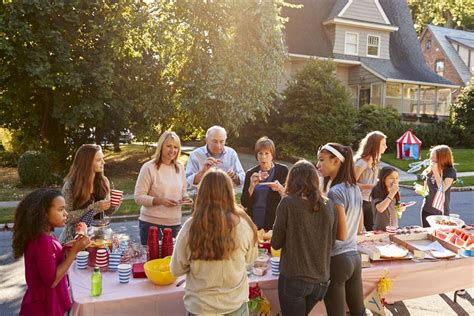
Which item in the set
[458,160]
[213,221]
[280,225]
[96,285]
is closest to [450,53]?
[458,160]

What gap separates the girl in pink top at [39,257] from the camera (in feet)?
9.35

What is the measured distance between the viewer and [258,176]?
4.58 m

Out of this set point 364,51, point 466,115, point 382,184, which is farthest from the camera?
point 364,51

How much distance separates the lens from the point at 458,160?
20062 millimetres

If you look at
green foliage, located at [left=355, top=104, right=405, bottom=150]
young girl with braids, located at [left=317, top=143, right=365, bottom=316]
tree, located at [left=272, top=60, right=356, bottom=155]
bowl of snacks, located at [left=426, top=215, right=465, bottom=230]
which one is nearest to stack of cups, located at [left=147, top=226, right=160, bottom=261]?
young girl with braids, located at [left=317, top=143, right=365, bottom=316]

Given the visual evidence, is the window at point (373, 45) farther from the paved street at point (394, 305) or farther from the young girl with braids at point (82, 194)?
the young girl with braids at point (82, 194)

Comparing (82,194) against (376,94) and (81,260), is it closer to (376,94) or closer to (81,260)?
(81,260)

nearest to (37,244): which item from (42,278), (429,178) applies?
(42,278)

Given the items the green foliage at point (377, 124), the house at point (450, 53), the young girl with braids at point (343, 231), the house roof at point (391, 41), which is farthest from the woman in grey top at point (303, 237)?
the house at point (450, 53)

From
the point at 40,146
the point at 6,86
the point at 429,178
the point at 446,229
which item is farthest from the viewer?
the point at 40,146

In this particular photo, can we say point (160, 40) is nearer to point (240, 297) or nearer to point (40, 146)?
point (40, 146)

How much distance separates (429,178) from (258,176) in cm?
277

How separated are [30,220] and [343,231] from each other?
2.33 m

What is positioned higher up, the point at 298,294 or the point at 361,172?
the point at 361,172
